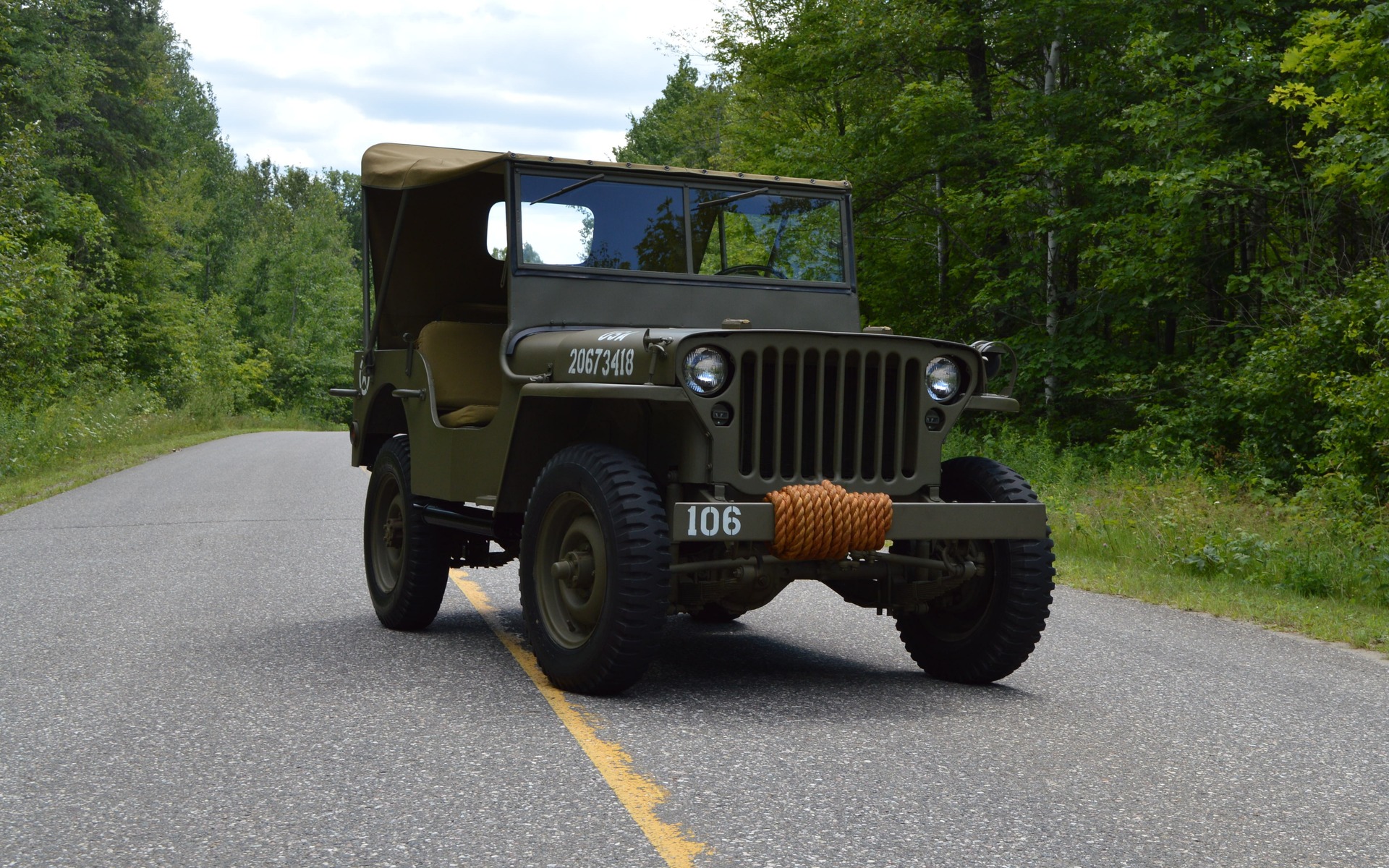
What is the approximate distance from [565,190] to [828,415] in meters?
2.13

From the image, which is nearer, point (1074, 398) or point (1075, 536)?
point (1075, 536)

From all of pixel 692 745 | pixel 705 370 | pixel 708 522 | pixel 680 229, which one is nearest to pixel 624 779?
pixel 692 745

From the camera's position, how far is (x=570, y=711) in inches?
208

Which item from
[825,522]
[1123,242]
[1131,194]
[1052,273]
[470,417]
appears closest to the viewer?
[825,522]

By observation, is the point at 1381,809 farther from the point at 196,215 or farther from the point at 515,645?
the point at 196,215

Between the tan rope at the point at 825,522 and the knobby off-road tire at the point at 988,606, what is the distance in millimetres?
799

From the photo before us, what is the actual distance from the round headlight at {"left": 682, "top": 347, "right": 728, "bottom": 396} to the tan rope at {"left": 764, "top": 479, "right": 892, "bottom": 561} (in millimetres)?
502

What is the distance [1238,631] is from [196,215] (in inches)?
2242

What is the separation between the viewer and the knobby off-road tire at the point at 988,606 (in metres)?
5.80

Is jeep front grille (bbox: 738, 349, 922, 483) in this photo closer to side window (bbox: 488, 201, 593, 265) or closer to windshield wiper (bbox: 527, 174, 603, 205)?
side window (bbox: 488, 201, 593, 265)

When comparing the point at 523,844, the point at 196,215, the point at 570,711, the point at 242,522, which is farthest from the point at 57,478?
the point at 196,215

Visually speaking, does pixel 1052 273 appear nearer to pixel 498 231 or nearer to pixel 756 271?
pixel 756 271

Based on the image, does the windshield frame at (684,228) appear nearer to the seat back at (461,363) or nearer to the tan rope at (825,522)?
the seat back at (461,363)

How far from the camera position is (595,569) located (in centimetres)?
550
